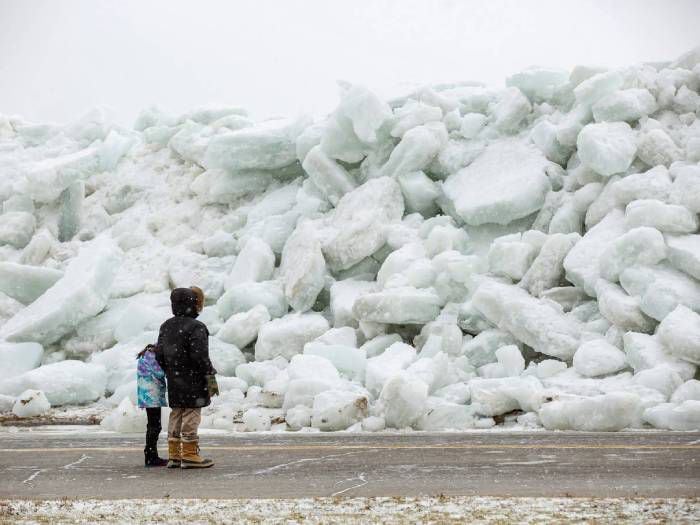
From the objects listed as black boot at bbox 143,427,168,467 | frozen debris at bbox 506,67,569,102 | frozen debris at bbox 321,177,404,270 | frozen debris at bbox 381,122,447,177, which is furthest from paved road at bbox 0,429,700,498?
frozen debris at bbox 506,67,569,102

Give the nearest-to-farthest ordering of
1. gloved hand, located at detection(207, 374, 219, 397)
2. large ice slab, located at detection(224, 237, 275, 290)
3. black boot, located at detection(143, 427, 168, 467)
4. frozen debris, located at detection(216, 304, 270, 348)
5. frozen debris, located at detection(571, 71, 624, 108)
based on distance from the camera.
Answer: gloved hand, located at detection(207, 374, 219, 397) → black boot, located at detection(143, 427, 168, 467) → frozen debris, located at detection(216, 304, 270, 348) → frozen debris, located at detection(571, 71, 624, 108) → large ice slab, located at detection(224, 237, 275, 290)

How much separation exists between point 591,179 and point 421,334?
3.20m

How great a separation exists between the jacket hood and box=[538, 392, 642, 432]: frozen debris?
3468 mm

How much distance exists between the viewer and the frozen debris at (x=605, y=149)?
11.3 meters

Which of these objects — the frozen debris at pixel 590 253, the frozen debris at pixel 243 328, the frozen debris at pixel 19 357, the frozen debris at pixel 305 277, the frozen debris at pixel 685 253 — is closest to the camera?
the frozen debris at pixel 685 253

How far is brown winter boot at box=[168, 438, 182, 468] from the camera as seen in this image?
5.91 m

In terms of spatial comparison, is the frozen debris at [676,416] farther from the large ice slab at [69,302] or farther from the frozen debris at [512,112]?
A: the large ice slab at [69,302]

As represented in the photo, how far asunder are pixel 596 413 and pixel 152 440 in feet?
12.0

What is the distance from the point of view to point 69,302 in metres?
11.9

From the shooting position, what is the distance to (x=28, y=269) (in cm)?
1291

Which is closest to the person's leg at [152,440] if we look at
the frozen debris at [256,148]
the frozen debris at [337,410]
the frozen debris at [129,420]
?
the frozen debris at [337,410]


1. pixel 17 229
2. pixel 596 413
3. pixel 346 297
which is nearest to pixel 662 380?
pixel 596 413

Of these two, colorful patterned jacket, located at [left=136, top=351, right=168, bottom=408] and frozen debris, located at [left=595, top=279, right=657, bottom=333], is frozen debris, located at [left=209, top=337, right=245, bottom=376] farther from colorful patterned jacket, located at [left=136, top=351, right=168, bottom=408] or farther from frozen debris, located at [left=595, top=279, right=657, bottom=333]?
colorful patterned jacket, located at [left=136, top=351, right=168, bottom=408]

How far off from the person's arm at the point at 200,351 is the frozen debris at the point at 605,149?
698 centimetres
